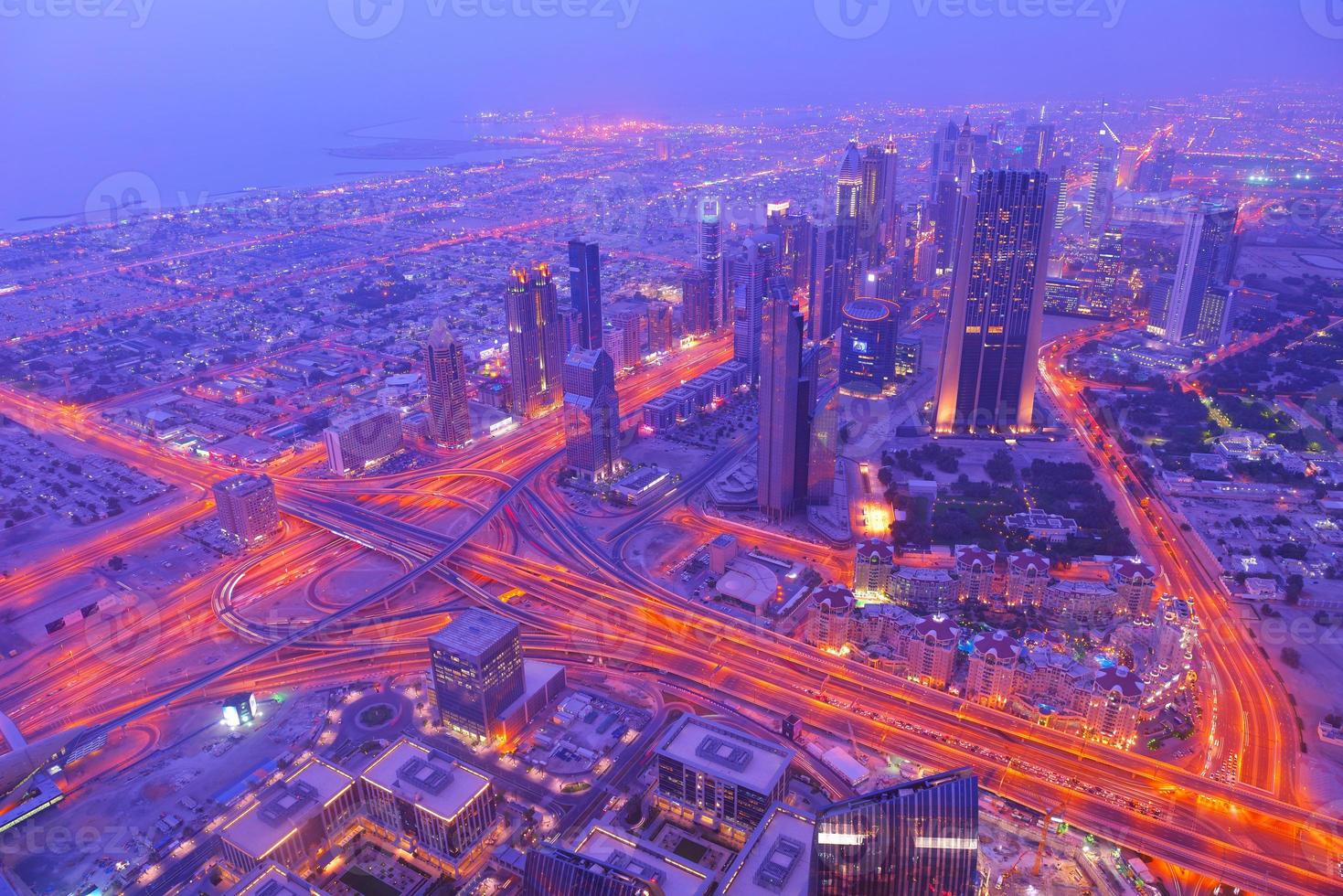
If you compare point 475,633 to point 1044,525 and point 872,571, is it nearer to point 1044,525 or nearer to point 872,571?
point 872,571

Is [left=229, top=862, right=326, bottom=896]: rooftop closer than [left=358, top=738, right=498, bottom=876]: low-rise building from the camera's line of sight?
Yes

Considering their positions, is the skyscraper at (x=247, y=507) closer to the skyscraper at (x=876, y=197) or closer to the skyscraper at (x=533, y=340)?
the skyscraper at (x=533, y=340)

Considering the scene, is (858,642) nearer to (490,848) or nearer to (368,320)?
(490,848)

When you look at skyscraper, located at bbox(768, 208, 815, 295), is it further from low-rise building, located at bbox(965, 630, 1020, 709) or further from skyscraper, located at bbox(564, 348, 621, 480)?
low-rise building, located at bbox(965, 630, 1020, 709)

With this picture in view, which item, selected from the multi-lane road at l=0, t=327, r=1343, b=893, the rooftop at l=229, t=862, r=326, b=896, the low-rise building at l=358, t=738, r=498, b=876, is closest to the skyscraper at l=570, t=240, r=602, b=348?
the multi-lane road at l=0, t=327, r=1343, b=893

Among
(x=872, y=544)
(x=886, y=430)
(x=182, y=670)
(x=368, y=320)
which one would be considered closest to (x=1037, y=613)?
(x=872, y=544)
